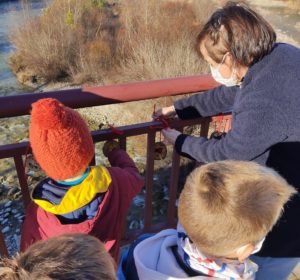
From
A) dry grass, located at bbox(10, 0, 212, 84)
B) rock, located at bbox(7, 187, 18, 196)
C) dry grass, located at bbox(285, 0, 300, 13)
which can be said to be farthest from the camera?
dry grass, located at bbox(285, 0, 300, 13)

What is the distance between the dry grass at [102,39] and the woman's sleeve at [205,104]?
10015mm

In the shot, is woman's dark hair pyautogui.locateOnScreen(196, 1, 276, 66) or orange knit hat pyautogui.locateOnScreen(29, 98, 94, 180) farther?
woman's dark hair pyautogui.locateOnScreen(196, 1, 276, 66)

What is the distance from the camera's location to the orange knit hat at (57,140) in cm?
128

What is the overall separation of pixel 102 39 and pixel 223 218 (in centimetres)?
1451

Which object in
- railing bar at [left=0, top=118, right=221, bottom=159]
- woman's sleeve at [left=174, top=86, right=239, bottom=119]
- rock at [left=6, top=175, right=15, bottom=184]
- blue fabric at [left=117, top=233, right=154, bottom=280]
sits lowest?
rock at [left=6, top=175, right=15, bottom=184]

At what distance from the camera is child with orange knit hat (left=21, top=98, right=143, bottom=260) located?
129 centimetres

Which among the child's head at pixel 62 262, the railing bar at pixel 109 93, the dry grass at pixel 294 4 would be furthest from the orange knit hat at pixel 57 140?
the dry grass at pixel 294 4

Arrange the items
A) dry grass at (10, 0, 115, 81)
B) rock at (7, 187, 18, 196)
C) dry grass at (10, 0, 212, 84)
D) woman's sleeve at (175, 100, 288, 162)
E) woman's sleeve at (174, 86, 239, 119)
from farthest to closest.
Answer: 1. dry grass at (10, 0, 115, 81)
2. dry grass at (10, 0, 212, 84)
3. rock at (7, 187, 18, 196)
4. woman's sleeve at (174, 86, 239, 119)
5. woman's sleeve at (175, 100, 288, 162)

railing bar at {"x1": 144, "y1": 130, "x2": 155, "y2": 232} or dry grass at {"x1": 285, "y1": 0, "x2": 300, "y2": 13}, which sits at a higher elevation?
railing bar at {"x1": 144, "y1": 130, "x2": 155, "y2": 232}

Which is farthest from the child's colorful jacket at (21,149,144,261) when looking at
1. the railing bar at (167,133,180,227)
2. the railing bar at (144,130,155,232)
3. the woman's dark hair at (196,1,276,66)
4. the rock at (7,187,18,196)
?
the rock at (7,187,18,196)

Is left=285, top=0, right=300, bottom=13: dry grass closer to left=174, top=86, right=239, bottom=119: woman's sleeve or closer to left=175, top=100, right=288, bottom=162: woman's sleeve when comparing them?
left=174, top=86, right=239, bottom=119: woman's sleeve

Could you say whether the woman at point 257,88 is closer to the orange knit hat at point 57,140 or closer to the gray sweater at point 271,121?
the gray sweater at point 271,121

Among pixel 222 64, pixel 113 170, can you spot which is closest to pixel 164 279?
pixel 113 170

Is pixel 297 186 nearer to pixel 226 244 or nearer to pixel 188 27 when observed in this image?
pixel 226 244
